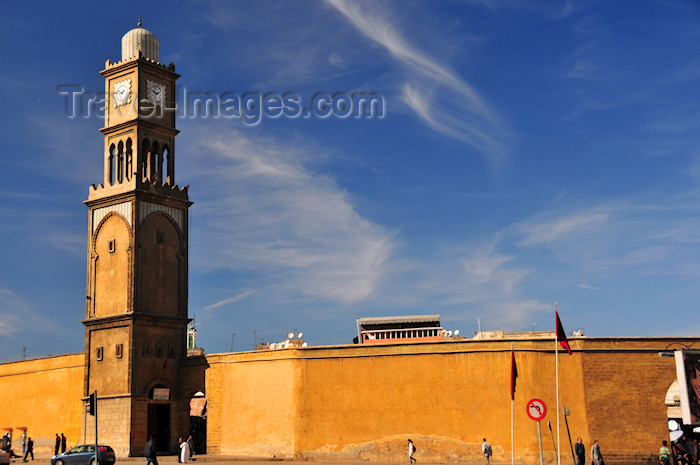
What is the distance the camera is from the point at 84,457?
35.2 metres

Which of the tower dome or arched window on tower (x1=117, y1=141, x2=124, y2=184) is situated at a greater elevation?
the tower dome

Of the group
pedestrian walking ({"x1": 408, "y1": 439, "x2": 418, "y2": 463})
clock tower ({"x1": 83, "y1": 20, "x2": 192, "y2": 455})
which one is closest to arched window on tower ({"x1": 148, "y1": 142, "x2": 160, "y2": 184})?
clock tower ({"x1": 83, "y1": 20, "x2": 192, "y2": 455})

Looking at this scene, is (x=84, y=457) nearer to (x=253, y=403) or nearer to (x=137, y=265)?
(x=253, y=403)

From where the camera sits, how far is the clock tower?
4191cm

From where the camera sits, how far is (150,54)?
152 ft

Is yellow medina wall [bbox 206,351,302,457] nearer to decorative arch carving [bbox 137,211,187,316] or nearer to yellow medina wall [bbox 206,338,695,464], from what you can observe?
yellow medina wall [bbox 206,338,695,464]

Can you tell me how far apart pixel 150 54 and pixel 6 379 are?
22233 millimetres

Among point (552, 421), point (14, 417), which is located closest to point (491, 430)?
point (552, 421)

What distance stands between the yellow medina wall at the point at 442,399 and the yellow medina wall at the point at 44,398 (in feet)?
33.4

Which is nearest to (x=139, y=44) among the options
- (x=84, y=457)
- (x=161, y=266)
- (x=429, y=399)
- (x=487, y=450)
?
(x=161, y=266)

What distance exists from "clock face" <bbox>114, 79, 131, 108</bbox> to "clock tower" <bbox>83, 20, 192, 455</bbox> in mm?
57

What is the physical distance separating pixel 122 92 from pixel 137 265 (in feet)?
33.7

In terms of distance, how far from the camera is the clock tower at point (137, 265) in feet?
137

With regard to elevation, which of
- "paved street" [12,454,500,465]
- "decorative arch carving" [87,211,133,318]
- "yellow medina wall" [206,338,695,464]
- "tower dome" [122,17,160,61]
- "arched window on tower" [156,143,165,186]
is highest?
"tower dome" [122,17,160,61]
